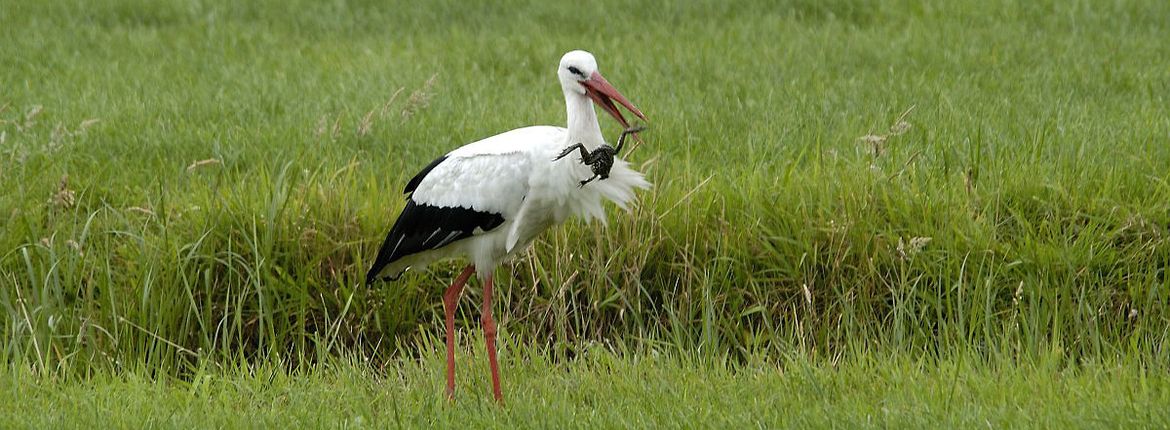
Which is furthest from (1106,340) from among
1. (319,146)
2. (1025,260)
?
(319,146)

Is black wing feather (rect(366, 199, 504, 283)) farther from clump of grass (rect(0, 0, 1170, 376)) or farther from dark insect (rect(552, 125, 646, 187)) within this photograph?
dark insect (rect(552, 125, 646, 187))

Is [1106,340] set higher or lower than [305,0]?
lower

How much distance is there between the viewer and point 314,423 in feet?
14.4

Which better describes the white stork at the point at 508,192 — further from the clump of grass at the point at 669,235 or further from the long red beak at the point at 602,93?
the clump of grass at the point at 669,235

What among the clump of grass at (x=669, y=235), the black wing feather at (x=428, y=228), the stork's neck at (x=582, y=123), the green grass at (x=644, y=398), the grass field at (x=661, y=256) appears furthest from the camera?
the clump of grass at (x=669, y=235)

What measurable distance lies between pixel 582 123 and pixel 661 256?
3.72 ft

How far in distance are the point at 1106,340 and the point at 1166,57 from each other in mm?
4087

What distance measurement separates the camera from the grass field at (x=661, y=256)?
15.4 ft

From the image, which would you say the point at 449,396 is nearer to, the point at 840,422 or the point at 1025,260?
the point at 840,422

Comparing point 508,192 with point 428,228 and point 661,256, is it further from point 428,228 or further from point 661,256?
point 661,256

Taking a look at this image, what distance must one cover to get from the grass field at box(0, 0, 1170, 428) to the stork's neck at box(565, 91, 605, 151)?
759 millimetres

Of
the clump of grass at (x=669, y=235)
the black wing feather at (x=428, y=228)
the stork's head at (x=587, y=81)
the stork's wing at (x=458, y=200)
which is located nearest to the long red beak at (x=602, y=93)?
the stork's head at (x=587, y=81)

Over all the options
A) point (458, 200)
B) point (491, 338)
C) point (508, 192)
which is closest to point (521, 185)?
point (508, 192)

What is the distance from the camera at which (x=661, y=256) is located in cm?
588
